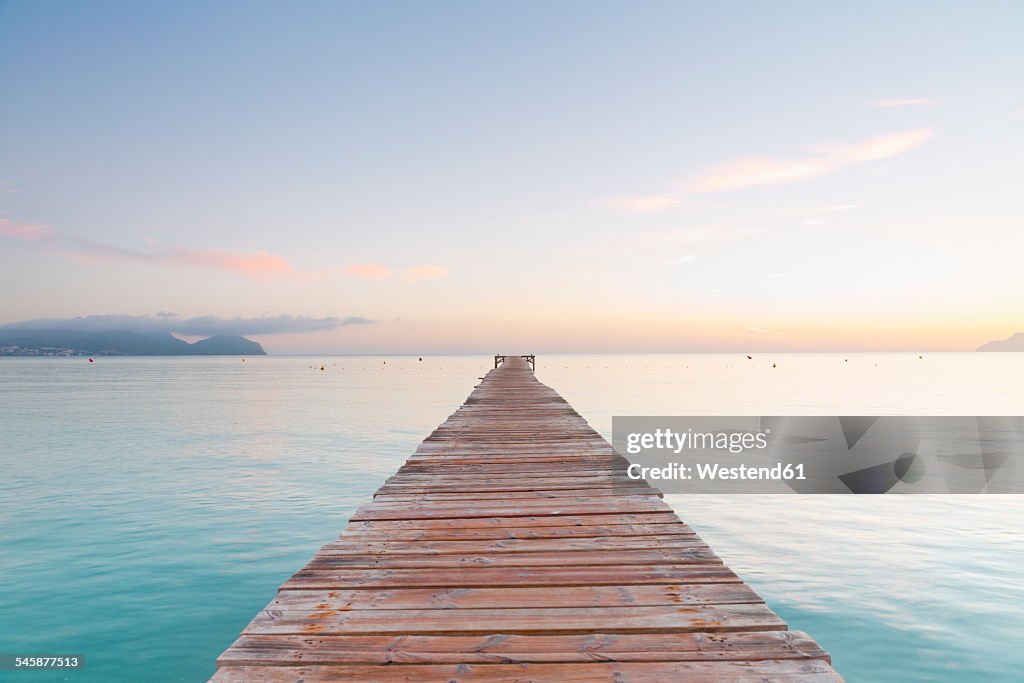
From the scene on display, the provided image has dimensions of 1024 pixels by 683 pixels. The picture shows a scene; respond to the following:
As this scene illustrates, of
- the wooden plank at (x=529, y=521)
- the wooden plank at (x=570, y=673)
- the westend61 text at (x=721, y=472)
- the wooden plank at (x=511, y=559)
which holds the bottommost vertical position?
the westend61 text at (x=721, y=472)

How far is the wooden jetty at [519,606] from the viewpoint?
276 centimetres

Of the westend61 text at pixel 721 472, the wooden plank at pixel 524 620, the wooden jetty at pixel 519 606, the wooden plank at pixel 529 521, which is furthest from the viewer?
Answer: the westend61 text at pixel 721 472

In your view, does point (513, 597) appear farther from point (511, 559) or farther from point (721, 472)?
point (721, 472)

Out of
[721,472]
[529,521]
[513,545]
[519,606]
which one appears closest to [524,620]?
[519,606]

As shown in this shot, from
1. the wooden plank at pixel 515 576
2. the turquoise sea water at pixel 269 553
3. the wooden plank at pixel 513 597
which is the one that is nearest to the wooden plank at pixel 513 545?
the wooden plank at pixel 515 576

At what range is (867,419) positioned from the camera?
3039cm

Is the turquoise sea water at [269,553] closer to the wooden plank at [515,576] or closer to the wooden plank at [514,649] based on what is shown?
the wooden plank at [515,576]

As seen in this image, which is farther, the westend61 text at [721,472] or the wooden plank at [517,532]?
the westend61 text at [721,472]

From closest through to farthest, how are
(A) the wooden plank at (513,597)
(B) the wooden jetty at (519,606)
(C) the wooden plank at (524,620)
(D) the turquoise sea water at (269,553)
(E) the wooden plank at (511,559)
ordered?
(B) the wooden jetty at (519,606) → (C) the wooden plank at (524,620) → (A) the wooden plank at (513,597) → (E) the wooden plank at (511,559) → (D) the turquoise sea water at (269,553)

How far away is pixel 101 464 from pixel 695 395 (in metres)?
40.0

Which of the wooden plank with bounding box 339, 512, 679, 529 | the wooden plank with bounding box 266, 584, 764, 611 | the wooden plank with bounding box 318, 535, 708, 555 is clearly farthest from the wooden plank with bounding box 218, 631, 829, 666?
the wooden plank with bounding box 339, 512, 679, 529

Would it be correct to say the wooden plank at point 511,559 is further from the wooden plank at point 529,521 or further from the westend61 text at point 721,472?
the westend61 text at point 721,472

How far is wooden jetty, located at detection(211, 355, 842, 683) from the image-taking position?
2756 millimetres

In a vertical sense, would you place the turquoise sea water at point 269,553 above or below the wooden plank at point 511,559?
below
